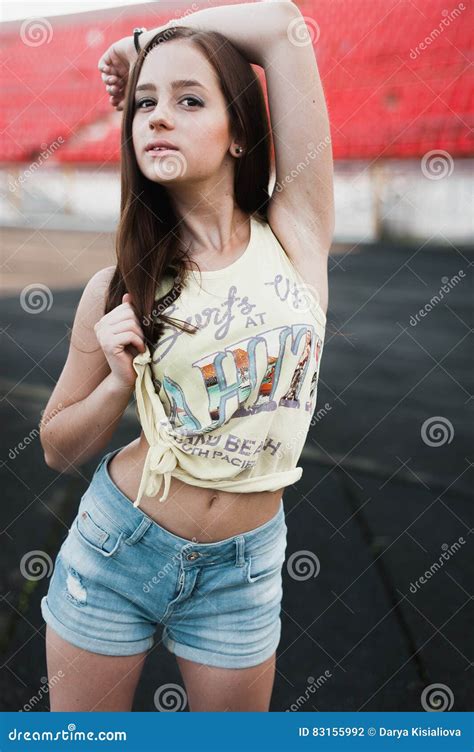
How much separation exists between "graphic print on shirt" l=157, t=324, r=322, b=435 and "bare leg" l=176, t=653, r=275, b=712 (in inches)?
17.2

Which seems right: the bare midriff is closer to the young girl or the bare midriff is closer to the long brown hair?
the young girl

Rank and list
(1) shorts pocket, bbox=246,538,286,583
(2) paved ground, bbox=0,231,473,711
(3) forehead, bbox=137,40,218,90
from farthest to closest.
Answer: (2) paved ground, bbox=0,231,473,711 < (1) shorts pocket, bbox=246,538,286,583 < (3) forehead, bbox=137,40,218,90

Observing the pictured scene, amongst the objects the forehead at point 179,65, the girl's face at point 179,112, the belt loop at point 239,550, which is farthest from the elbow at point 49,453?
the forehead at point 179,65

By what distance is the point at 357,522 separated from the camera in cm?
287

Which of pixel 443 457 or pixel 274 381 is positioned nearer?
pixel 274 381

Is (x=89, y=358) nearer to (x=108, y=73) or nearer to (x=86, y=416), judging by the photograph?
(x=86, y=416)

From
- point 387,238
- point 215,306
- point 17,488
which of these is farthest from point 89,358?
point 387,238

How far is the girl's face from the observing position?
1217mm

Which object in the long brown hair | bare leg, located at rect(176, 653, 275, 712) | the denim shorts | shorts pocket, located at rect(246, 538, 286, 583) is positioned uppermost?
the long brown hair

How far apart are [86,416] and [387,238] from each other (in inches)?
106

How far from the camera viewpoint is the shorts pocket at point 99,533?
1.30 metres

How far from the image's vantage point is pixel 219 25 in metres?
1.27

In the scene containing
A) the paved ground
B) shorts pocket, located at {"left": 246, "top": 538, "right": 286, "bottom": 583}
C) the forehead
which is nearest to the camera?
the forehead

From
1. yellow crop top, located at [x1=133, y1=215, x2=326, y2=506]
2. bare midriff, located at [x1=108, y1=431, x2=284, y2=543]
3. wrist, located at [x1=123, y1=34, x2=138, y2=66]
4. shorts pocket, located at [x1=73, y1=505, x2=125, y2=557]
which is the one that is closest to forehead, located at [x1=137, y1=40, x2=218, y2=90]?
wrist, located at [x1=123, y1=34, x2=138, y2=66]
